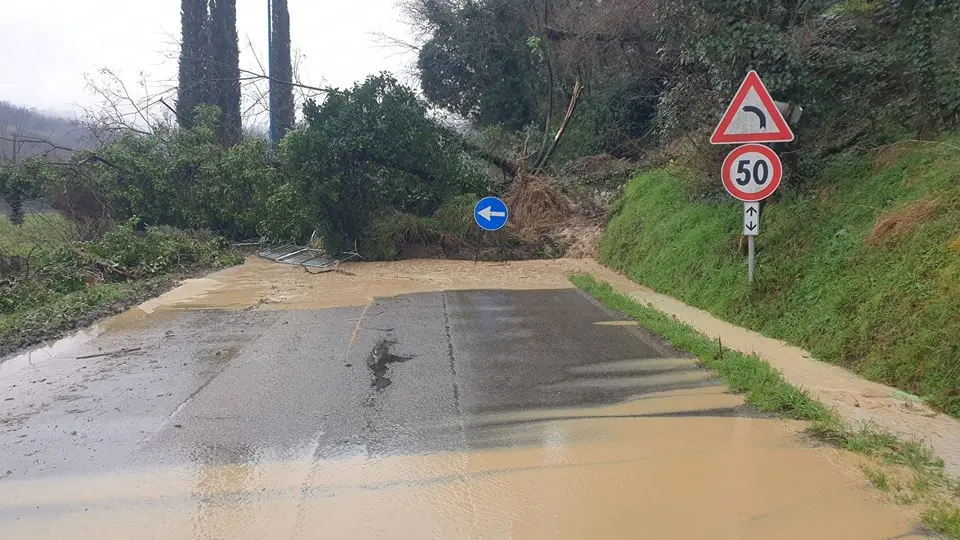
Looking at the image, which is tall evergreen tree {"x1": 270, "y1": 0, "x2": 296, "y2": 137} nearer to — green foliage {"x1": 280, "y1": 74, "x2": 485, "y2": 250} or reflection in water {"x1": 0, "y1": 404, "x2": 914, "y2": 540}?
green foliage {"x1": 280, "y1": 74, "x2": 485, "y2": 250}

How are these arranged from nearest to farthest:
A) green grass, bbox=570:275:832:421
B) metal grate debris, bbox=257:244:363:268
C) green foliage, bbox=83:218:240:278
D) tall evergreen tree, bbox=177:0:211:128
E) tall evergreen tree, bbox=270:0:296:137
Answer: green grass, bbox=570:275:832:421 < green foliage, bbox=83:218:240:278 < metal grate debris, bbox=257:244:363:268 < tall evergreen tree, bbox=270:0:296:137 < tall evergreen tree, bbox=177:0:211:128

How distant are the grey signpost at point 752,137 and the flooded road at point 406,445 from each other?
7.37ft

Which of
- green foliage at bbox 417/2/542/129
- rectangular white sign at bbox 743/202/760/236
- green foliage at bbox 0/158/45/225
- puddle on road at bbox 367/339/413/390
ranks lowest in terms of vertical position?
puddle on road at bbox 367/339/413/390

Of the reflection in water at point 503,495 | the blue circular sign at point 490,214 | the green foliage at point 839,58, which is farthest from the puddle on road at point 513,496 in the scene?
the blue circular sign at point 490,214

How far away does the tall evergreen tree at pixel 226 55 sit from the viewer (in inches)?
1175

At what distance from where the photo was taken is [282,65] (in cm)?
3678

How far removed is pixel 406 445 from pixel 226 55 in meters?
31.1

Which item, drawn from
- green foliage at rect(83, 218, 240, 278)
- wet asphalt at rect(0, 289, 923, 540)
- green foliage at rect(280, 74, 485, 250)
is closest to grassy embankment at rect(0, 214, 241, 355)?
green foliage at rect(83, 218, 240, 278)

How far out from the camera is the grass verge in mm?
3824

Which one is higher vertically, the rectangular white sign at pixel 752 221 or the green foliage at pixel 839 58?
the green foliage at pixel 839 58

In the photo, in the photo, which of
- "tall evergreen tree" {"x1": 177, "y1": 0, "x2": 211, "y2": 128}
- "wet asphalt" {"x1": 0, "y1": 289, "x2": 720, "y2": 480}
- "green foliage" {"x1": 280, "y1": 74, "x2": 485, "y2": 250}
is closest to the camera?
"wet asphalt" {"x1": 0, "y1": 289, "x2": 720, "y2": 480}

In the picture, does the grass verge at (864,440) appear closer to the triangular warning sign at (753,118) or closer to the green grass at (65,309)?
the triangular warning sign at (753,118)

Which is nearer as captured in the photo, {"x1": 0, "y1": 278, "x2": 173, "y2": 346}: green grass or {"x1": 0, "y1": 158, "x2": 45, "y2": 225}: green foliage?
{"x1": 0, "y1": 278, "x2": 173, "y2": 346}: green grass

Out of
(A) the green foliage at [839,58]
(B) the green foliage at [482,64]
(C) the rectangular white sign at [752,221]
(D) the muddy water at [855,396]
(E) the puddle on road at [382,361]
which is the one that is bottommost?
(E) the puddle on road at [382,361]
